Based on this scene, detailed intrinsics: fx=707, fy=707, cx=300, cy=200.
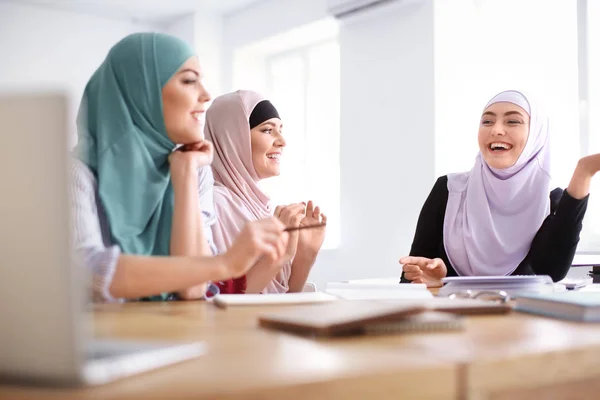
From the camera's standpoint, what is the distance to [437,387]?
67 centimetres

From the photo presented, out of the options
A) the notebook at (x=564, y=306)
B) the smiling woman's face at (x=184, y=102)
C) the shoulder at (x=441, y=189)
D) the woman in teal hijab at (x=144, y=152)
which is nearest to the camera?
the notebook at (x=564, y=306)

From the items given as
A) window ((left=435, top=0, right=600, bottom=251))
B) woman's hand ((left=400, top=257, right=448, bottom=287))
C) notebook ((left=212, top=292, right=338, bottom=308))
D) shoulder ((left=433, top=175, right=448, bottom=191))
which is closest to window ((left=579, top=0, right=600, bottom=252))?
window ((left=435, top=0, right=600, bottom=251))

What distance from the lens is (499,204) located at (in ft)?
8.56

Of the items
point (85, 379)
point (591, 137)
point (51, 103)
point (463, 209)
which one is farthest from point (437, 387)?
point (591, 137)

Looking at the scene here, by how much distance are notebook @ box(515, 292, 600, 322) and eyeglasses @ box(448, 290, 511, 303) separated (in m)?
0.13

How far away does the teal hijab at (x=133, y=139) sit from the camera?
1.63 metres

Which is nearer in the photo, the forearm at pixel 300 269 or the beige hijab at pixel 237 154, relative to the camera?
the forearm at pixel 300 269

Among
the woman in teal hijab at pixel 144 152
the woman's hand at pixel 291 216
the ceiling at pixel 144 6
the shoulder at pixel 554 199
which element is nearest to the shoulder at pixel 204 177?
the woman in teal hijab at pixel 144 152

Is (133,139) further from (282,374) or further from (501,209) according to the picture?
(501,209)

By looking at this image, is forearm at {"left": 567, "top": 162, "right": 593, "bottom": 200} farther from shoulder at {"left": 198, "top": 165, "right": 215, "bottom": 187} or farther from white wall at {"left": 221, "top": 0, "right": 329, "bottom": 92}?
white wall at {"left": 221, "top": 0, "right": 329, "bottom": 92}

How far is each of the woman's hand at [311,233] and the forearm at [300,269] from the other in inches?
0.7

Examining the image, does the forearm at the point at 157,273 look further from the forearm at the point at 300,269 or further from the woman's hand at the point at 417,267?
the forearm at the point at 300,269

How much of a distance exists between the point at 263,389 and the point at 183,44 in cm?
137

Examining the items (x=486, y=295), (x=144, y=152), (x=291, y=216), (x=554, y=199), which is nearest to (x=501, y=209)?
(x=554, y=199)
